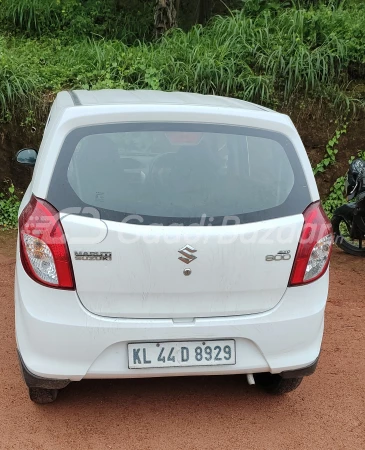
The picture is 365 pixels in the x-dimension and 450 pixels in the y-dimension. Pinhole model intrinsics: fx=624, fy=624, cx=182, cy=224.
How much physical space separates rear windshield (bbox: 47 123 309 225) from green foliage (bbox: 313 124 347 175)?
4636mm

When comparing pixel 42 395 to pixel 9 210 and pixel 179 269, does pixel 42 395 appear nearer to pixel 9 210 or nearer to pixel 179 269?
pixel 179 269

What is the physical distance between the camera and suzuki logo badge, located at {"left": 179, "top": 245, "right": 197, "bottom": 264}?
9.68ft

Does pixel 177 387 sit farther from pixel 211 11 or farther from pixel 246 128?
pixel 211 11

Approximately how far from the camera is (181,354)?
3.06 m

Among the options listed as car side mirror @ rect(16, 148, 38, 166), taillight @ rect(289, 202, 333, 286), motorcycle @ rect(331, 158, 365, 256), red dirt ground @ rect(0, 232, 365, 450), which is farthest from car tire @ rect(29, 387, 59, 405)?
motorcycle @ rect(331, 158, 365, 256)

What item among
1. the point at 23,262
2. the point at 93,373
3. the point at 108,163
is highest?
the point at 108,163

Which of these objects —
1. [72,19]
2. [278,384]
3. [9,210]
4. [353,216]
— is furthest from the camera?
[72,19]

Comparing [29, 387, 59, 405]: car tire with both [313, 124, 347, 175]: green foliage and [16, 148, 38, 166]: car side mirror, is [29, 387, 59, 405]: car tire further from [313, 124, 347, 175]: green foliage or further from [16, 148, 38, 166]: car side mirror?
[313, 124, 347, 175]: green foliage

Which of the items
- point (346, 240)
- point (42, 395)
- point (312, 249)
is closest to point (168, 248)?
point (312, 249)

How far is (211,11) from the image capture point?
11781 millimetres

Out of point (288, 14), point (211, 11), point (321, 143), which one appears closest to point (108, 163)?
point (321, 143)

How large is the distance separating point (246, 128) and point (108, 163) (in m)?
0.73

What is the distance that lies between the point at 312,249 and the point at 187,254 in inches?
25.5

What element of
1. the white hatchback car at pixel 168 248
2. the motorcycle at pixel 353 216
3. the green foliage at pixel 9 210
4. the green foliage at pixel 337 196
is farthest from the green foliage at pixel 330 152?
the white hatchback car at pixel 168 248
